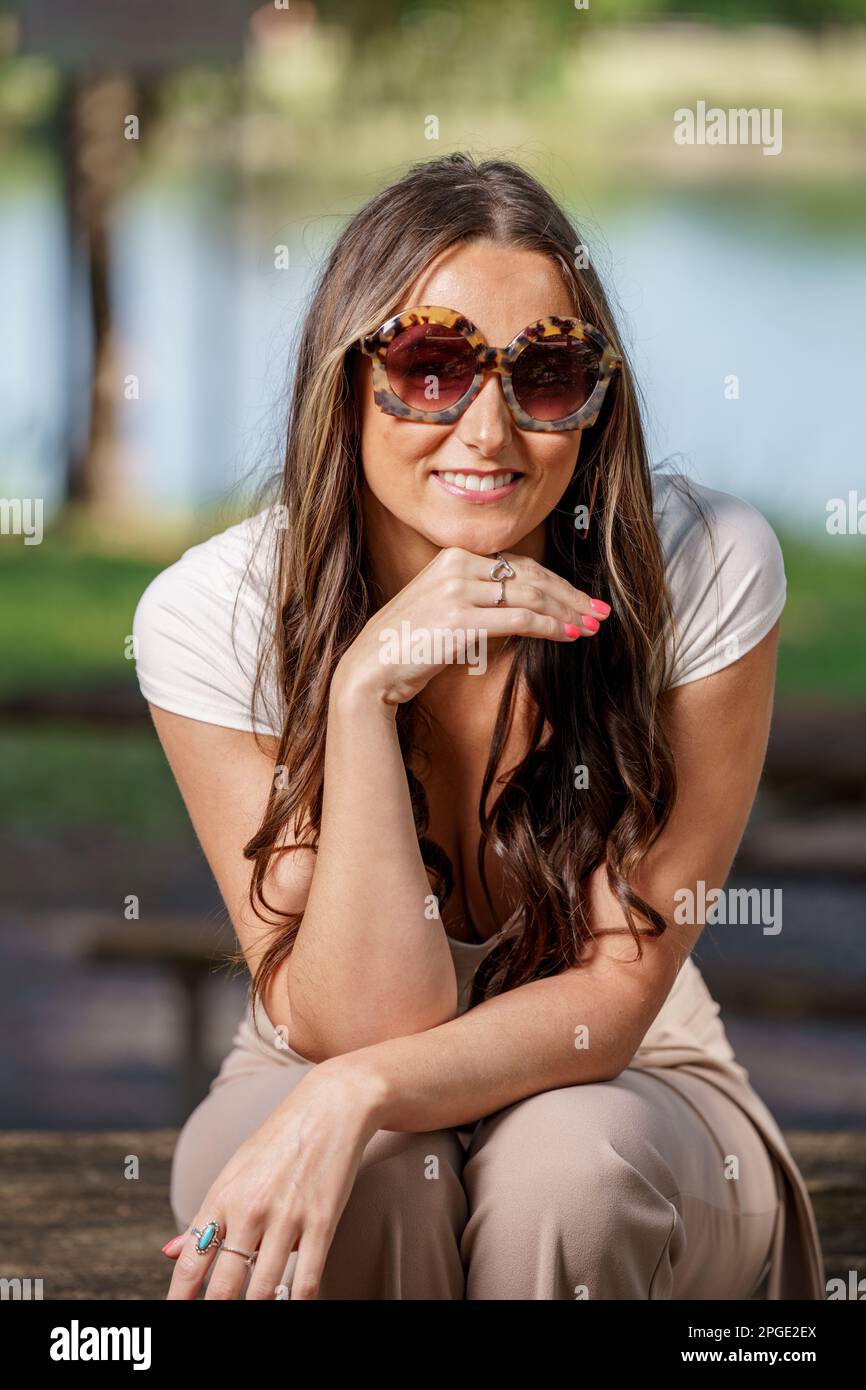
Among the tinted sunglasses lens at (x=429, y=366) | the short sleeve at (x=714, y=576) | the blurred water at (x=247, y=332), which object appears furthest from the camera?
the blurred water at (x=247, y=332)

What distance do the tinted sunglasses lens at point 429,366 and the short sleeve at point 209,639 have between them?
0.99 feet

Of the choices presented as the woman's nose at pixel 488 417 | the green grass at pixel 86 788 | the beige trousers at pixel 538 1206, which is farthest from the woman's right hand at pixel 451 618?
the green grass at pixel 86 788

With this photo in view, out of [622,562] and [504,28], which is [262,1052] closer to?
[622,562]

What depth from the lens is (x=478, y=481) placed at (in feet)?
5.05

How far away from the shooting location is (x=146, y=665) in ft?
5.68

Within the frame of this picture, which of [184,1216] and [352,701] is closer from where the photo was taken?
[352,701]

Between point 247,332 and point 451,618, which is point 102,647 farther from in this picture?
point 451,618

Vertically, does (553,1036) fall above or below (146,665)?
below

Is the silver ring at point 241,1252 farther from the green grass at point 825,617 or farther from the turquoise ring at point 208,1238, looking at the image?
the green grass at point 825,617

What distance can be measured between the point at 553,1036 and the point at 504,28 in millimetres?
7017

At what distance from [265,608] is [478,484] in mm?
293

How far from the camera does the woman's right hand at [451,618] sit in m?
1.51

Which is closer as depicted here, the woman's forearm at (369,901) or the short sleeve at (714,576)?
the woman's forearm at (369,901)
